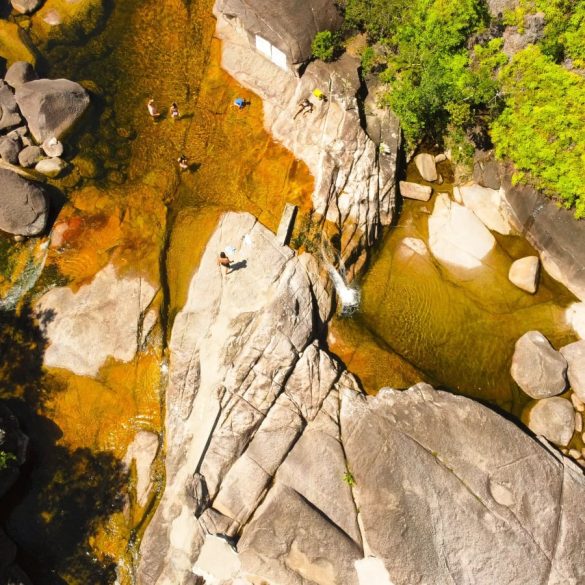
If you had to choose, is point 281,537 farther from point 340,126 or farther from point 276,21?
point 276,21

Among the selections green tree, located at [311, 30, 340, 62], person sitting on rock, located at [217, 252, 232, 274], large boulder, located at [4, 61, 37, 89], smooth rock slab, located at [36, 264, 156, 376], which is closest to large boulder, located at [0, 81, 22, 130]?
large boulder, located at [4, 61, 37, 89]

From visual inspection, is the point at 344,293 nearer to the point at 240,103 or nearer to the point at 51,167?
the point at 240,103

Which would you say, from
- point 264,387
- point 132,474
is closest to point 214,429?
point 264,387

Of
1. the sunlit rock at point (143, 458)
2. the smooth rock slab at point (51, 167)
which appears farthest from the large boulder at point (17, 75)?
the sunlit rock at point (143, 458)

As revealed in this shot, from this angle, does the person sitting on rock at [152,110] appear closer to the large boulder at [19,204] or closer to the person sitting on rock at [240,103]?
the person sitting on rock at [240,103]

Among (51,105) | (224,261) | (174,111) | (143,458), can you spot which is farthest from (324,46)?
(143,458)

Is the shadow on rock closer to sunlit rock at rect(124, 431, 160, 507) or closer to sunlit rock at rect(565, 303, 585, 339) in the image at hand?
sunlit rock at rect(124, 431, 160, 507)
